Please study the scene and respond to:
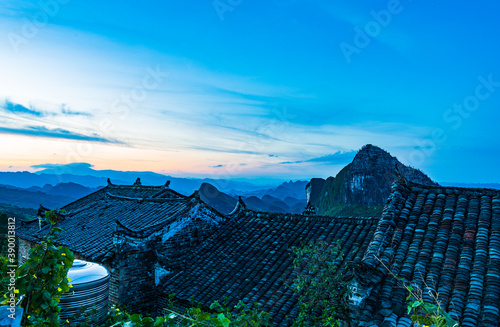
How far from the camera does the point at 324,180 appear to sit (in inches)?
4619

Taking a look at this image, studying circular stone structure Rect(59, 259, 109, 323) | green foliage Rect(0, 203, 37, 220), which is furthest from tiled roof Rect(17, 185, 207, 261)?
green foliage Rect(0, 203, 37, 220)

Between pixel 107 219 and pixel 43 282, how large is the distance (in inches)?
652

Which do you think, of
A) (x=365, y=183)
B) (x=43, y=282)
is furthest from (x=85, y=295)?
(x=365, y=183)

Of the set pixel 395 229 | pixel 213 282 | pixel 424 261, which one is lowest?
pixel 213 282

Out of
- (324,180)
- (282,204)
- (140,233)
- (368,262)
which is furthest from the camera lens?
(282,204)

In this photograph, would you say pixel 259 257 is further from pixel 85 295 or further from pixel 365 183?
pixel 365 183

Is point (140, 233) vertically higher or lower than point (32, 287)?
higher

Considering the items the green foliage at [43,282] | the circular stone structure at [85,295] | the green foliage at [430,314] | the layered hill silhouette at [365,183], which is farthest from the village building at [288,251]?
the layered hill silhouette at [365,183]

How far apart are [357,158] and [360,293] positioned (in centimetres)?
9165

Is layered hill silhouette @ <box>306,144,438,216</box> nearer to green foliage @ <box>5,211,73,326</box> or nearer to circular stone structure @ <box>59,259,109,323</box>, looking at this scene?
circular stone structure @ <box>59,259,109,323</box>

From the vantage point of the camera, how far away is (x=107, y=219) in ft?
61.1

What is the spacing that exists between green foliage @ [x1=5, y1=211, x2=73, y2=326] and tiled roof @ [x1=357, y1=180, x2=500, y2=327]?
201 inches

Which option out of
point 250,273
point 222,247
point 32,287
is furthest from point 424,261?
point 222,247

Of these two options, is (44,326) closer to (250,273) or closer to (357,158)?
(250,273)
